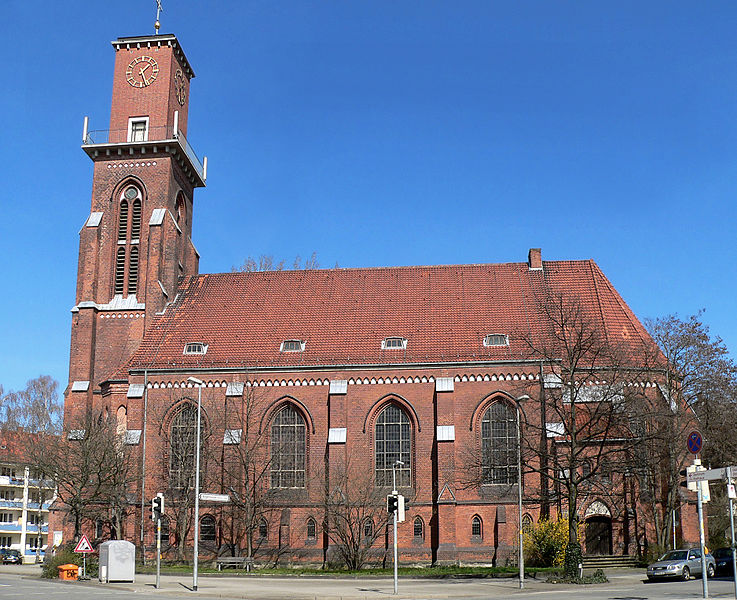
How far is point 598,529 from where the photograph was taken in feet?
133

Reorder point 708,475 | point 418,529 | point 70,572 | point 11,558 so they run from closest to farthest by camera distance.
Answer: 1. point 708,475
2. point 70,572
3. point 418,529
4. point 11,558

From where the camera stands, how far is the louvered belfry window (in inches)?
1891

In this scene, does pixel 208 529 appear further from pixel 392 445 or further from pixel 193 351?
pixel 392 445

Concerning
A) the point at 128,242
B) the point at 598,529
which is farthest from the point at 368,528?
the point at 128,242

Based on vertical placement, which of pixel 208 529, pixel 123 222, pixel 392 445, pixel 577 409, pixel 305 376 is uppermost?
pixel 123 222

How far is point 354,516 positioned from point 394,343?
955 cm

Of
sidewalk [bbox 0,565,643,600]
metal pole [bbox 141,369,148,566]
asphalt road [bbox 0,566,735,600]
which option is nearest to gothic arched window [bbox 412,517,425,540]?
sidewalk [bbox 0,565,643,600]

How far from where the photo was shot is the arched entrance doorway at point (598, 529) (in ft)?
133

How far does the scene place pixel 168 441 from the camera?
146 feet

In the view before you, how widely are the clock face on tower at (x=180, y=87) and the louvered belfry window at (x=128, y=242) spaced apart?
Result: 6595 mm

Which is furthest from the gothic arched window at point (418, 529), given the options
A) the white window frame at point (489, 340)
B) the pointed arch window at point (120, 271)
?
the pointed arch window at point (120, 271)

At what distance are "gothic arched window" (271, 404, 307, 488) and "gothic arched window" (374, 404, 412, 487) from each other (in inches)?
159

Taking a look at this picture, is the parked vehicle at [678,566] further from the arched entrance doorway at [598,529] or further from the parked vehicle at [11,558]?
the parked vehicle at [11,558]

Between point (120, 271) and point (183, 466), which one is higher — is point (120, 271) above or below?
above
